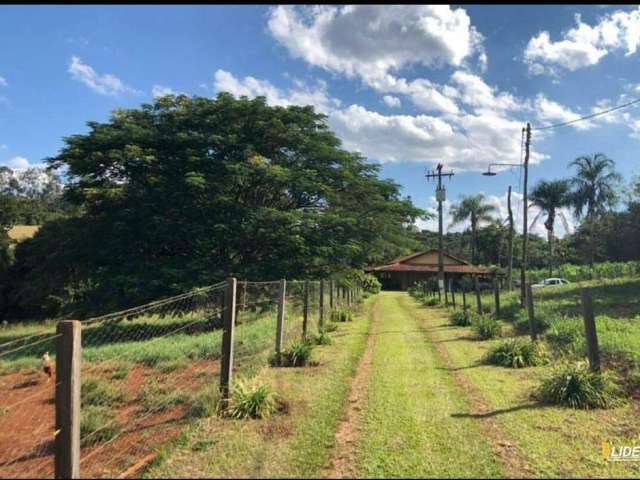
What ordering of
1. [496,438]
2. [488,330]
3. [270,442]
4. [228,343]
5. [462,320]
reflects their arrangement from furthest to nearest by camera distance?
[462,320] < [488,330] < [228,343] < [496,438] < [270,442]

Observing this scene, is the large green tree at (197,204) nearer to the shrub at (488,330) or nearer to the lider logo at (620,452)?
the shrub at (488,330)

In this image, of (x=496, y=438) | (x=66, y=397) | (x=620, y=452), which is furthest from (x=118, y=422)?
(x=620, y=452)

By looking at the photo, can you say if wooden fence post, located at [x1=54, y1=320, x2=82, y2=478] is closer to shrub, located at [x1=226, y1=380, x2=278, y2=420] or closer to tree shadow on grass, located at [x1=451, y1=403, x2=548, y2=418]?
shrub, located at [x1=226, y1=380, x2=278, y2=420]

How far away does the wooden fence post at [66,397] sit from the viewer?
136 inches

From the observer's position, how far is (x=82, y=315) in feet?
60.5

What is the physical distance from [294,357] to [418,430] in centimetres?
367

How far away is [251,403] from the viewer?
5395 millimetres

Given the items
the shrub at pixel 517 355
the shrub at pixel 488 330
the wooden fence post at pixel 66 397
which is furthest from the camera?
the shrub at pixel 488 330

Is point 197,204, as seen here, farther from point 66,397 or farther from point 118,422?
point 66,397

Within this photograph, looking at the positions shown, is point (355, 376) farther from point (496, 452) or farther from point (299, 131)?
point (299, 131)

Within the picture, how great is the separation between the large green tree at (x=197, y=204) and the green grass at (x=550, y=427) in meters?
11.4

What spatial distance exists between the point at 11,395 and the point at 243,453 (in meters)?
6.11

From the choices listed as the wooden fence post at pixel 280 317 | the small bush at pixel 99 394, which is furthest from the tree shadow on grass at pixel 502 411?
the small bush at pixel 99 394

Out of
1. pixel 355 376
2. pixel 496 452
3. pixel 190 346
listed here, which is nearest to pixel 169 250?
pixel 190 346
